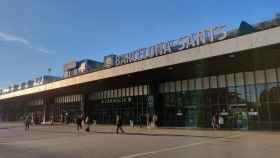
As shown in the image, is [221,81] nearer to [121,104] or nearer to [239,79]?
[239,79]

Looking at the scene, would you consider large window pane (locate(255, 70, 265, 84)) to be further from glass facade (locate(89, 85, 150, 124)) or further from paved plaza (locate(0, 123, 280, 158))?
glass facade (locate(89, 85, 150, 124))

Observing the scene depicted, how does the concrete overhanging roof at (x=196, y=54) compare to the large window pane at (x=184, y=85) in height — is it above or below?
above

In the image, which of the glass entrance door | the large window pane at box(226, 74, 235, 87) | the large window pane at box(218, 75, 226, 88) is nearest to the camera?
the glass entrance door

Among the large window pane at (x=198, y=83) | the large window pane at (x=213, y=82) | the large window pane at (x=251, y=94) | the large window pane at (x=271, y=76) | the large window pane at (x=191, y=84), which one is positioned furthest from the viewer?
the large window pane at (x=191, y=84)

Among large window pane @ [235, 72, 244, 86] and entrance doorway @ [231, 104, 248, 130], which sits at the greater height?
large window pane @ [235, 72, 244, 86]

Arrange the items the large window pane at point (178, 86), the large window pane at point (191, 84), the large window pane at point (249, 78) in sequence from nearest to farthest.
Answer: the large window pane at point (249, 78)
the large window pane at point (191, 84)
the large window pane at point (178, 86)

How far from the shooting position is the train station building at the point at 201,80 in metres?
22.1

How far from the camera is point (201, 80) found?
31078 millimetres

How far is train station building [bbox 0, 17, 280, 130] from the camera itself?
72.5 feet

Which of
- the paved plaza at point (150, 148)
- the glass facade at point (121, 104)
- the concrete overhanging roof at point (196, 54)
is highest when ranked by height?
the concrete overhanging roof at point (196, 54)

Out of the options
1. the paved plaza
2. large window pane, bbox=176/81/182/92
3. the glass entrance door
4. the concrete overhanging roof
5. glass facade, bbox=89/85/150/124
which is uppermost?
the concrete overhanging roof

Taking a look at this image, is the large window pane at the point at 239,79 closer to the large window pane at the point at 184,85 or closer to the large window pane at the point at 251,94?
the large window pane at the point at 251,94

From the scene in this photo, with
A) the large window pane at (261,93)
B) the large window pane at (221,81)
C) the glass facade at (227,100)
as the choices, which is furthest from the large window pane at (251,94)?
the large window pane at (221,81)

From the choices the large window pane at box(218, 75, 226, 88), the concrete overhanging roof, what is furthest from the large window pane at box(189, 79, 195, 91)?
the concrete overhanging roof
